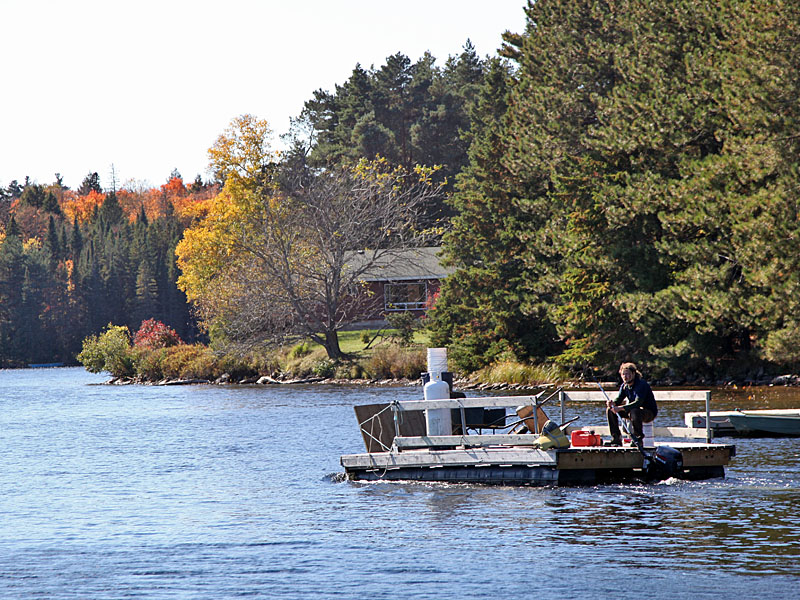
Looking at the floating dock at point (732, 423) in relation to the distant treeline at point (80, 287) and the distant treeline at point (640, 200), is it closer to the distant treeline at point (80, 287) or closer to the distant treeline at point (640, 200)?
the distant treeline at point (640, 200)

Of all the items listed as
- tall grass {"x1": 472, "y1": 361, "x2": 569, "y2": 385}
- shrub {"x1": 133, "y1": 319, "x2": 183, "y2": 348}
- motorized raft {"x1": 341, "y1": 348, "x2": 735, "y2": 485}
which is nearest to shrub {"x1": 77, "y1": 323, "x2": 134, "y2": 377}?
shrub {"x1": 133, "y1": 319, "x2": 183, "y2": 348}

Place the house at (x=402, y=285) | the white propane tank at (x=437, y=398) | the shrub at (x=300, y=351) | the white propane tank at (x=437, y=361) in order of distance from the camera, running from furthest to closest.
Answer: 1. the house at (x=402, y=285)
2. the shrub at (x=300, y=351)
3. the white propane tank at (x=437, y=361)
4. the white propane tank at (x=437, y=398)

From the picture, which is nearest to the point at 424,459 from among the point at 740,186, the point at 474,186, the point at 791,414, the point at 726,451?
the point at 726,451

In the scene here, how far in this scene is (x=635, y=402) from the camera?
64.4ft

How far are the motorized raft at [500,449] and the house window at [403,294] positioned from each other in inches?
2123

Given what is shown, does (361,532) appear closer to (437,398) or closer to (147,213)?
(437,398)

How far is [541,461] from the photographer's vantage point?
66.3 ft

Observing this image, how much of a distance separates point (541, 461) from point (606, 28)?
32848mm

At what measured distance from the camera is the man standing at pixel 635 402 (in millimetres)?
19688

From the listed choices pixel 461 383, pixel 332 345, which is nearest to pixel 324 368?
pixel 332 345

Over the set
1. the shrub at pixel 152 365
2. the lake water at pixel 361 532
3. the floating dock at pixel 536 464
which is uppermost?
the shrub at pixel 152 365

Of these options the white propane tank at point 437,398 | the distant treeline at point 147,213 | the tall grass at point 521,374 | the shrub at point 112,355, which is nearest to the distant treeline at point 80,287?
the distant treeline at point 147,213

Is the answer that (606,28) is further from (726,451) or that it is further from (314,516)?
(314,516)

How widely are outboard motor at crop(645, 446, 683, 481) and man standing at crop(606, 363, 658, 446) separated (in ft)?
1.53
